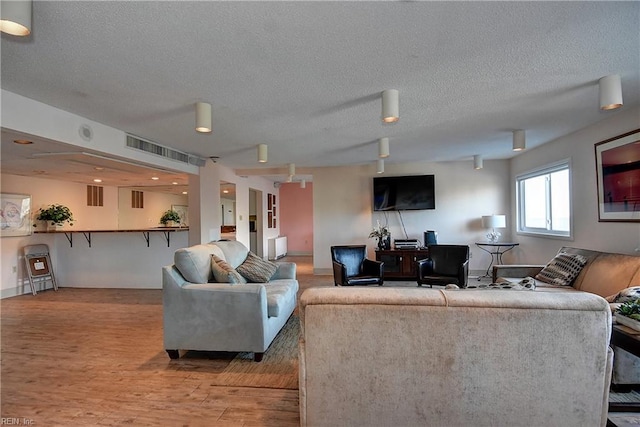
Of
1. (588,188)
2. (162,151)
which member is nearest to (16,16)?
(162,151)

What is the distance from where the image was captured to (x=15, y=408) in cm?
212

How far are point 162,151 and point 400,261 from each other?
4.60 metres

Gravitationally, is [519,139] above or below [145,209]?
above

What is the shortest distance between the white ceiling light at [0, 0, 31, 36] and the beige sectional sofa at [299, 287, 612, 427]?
1.91 m

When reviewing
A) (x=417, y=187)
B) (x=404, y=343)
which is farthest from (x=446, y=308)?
(x=417, y=187)

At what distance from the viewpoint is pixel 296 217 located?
35.4 feet

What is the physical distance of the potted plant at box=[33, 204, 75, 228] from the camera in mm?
5992

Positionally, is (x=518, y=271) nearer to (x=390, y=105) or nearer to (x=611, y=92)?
(x=611, y=92)

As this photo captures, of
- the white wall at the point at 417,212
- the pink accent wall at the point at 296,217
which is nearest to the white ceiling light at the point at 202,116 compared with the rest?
the white wall at the point at 417,212

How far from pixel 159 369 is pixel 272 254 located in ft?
22.2

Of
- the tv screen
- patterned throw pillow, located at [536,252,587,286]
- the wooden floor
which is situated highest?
the tv screen

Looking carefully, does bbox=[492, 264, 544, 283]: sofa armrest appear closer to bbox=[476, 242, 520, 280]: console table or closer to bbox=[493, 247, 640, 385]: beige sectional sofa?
bbox=[493, 247, 640, 385]: beige sectional sofa

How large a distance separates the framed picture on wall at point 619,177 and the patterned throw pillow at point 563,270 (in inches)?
25.0

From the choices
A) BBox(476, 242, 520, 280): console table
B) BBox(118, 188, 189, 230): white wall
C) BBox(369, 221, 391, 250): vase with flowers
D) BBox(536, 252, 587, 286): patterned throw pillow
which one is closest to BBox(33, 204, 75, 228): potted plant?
BBox(118, 188, 189, 230): white wall
